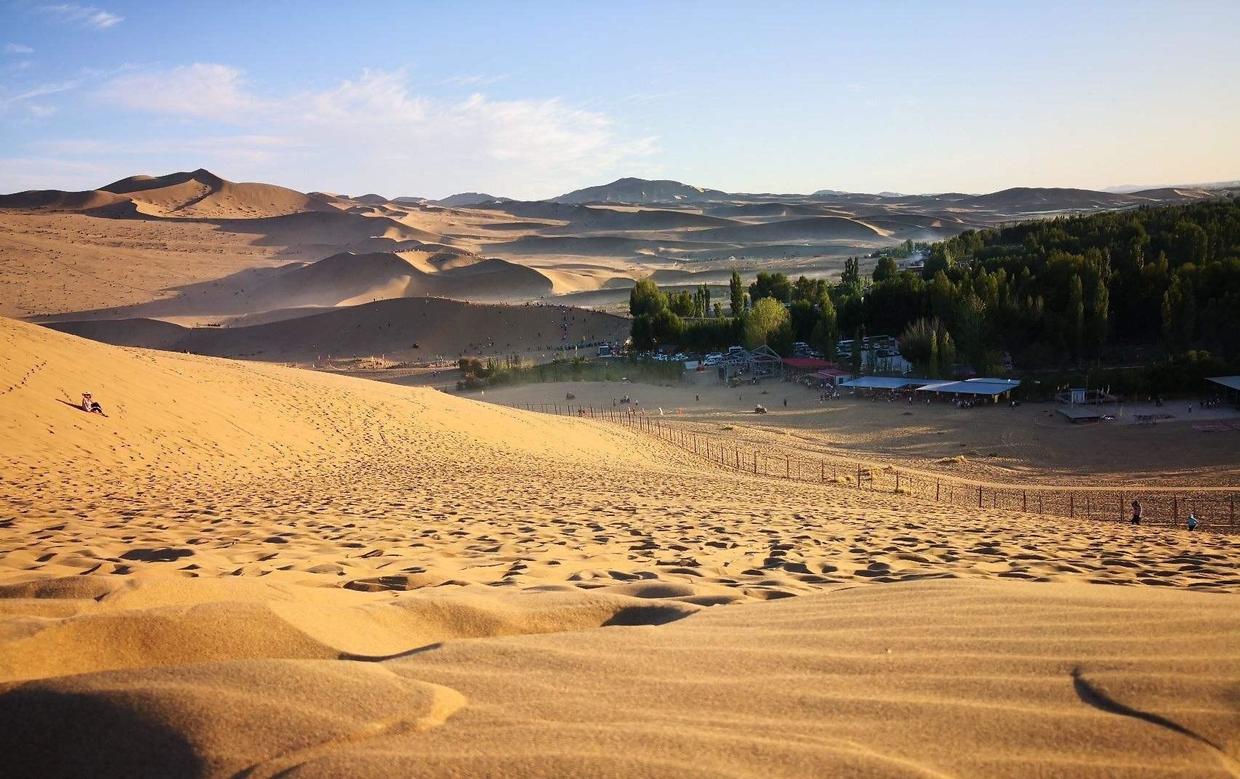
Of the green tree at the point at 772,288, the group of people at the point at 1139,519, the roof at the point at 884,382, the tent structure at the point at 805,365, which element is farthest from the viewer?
the green tree at the point at 772,288

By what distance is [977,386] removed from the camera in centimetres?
3912

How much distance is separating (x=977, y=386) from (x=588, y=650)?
38612 millimetres

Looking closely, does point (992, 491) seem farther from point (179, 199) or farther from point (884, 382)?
point (179, 199)

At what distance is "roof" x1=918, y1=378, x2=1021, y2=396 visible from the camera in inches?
1494

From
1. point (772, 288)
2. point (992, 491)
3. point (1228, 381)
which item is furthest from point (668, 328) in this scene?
point (992, 491)

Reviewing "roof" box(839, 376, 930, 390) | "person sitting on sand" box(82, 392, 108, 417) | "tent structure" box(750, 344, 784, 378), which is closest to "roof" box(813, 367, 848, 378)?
"roof" box(839, 376, 930, 390)

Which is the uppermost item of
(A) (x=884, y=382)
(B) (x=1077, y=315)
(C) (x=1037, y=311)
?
(C) (x=1037, y=311)

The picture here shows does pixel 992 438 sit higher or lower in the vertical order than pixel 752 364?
lower

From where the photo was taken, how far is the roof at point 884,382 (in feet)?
135

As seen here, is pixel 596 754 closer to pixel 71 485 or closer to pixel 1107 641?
pixel 1107 641

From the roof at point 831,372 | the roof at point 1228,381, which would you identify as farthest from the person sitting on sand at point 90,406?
the roof at point 831,372

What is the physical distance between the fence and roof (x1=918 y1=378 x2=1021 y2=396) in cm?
1488

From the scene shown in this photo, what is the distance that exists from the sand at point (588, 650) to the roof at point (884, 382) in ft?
106

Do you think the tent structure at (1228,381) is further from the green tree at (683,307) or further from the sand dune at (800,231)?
the sand dune at (800,231)
